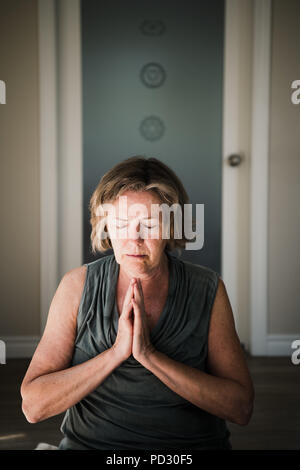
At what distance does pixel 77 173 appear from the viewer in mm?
2320

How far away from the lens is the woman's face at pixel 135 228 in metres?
0.78

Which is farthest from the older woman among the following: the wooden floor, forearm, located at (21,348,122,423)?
the wooden floor

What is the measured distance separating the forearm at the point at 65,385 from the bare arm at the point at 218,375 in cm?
6

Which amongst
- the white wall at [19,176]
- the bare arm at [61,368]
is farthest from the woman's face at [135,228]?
the white wall at [19,176]

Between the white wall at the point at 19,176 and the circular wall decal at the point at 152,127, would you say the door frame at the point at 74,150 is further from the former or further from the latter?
the circular wall decal at the point at 152,127

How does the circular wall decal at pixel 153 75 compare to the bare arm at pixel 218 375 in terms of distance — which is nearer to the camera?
the bare arm at pixel 218 375

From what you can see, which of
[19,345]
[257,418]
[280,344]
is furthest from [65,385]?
[280,344]

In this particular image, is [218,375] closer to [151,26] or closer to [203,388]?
[203,388]

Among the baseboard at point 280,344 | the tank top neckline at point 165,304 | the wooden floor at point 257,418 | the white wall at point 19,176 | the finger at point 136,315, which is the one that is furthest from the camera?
the baseboard at point 280,344

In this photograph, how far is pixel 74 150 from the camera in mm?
2307

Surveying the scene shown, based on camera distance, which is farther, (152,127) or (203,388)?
(152,127)

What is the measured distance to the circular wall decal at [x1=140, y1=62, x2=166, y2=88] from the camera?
229 centimetres

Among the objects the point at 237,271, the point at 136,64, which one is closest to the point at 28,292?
the point at 237,271

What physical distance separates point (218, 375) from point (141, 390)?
0.14 m
